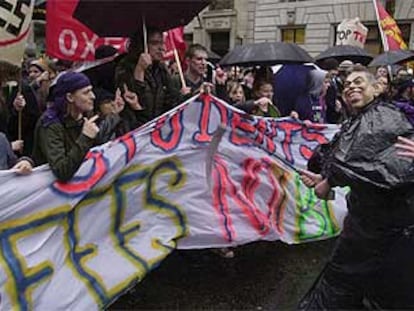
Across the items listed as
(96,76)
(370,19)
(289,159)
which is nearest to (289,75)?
(289,159)

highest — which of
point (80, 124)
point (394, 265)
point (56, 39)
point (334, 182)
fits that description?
point (56, 39)

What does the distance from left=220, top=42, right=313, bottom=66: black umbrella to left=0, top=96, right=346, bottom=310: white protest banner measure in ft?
4.85

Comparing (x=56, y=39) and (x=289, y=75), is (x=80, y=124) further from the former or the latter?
(x=289, y=75)

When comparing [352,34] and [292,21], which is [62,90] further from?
[292,21]

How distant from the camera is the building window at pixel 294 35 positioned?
2645 cm

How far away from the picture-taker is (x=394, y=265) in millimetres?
3379

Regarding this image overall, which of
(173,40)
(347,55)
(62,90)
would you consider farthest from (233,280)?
(347,55)

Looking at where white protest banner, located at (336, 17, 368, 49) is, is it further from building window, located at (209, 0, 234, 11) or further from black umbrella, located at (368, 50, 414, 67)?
building window, located at (209, 0, 234, 11)

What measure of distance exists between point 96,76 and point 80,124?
165cm

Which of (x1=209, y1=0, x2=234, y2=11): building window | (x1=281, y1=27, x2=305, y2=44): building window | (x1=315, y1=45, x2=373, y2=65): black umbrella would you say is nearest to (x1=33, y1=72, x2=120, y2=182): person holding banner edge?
(x1=315, y1=45, x2=373, y2=65): black umbrella

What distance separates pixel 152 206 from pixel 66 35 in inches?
90.2

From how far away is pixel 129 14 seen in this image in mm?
4746

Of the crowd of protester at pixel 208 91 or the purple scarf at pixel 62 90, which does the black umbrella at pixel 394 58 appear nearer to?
the crowd of protester at pixel 208 91

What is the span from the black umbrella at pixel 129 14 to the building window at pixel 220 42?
2561 cm
